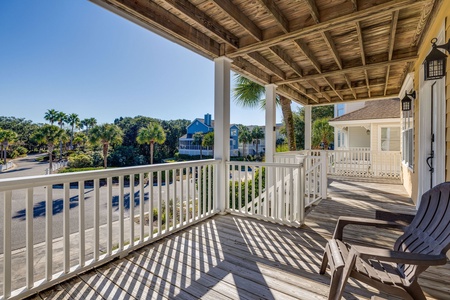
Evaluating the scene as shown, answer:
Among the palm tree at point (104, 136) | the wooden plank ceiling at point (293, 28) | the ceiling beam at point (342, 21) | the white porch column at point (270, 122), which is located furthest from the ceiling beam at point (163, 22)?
the palm tree at point (104, 136)

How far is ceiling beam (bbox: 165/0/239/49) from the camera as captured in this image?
8.54ft

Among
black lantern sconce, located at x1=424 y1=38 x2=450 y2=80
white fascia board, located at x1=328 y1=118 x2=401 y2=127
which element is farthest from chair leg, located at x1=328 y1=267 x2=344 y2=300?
white fascia board, located at x1=328 y1=118 x2=401 y2=127

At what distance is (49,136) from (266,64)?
18.5 feet

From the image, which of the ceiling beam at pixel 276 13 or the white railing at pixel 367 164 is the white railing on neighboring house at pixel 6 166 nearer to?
the ceiling beam at pixel 276 13

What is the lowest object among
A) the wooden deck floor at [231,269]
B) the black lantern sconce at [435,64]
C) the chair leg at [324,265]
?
the wooden deck floor at [231,269]

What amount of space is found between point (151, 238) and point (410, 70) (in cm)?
580

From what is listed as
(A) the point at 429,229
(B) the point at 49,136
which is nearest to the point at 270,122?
(A) the point at 429,229

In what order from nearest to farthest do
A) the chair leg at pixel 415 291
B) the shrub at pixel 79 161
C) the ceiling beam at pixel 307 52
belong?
the chair leg at pixel 415 291, the ceiling beam at pixel 307 52, the shrub at pixel 79 161

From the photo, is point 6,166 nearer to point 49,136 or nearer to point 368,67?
point 49,136

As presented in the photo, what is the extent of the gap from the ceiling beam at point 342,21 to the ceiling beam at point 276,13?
122mm

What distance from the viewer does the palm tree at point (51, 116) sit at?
6760mm

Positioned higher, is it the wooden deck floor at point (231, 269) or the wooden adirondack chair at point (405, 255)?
the wooden adirondack chair at point (405, 255)

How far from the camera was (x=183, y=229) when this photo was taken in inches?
126

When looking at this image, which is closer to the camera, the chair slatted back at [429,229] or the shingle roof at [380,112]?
the chair slatted back at [429,229]
